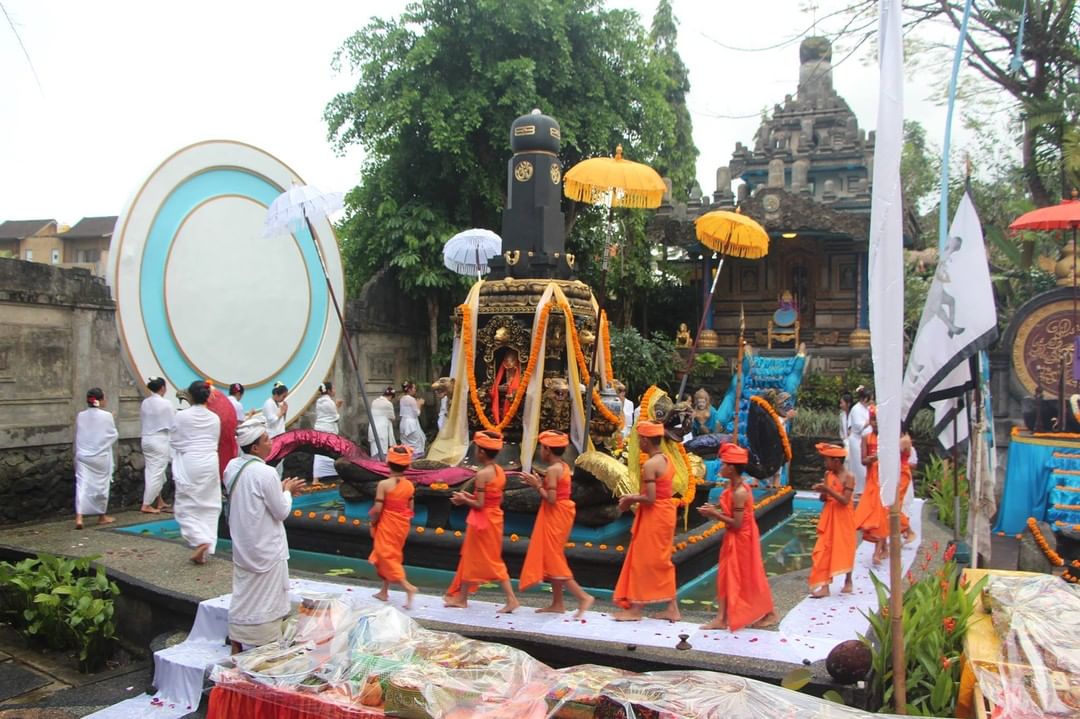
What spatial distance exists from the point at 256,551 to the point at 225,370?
23.2 feet

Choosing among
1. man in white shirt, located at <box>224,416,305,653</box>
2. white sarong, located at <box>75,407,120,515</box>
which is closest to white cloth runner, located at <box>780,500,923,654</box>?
man in white shirt, located at <box>224,416,305,653</box>

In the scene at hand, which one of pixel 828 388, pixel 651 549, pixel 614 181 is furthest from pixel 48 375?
pixel 828 388

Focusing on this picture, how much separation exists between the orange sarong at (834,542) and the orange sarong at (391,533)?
133 inches

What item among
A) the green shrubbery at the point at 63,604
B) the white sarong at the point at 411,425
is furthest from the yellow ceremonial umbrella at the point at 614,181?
the white sarong at the point at 411,425

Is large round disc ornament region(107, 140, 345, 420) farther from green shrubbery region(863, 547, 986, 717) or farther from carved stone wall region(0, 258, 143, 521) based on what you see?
green shrubbery region(863, 547, 986, 717)

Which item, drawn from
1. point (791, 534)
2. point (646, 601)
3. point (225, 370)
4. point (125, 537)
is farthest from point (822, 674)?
point (225, 370)

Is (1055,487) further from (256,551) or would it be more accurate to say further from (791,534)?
(256,551)

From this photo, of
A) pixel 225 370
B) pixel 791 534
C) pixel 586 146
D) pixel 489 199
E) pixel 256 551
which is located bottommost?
pixel 791 534

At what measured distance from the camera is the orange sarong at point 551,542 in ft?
21.3

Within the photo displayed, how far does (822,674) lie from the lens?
4.85 m

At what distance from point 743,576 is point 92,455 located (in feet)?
24.4

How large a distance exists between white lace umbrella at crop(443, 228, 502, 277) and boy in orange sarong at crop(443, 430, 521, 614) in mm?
7815

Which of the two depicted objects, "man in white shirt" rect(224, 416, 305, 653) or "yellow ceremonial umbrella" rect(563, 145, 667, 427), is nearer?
"man in white shirt" rect(224, 416, 305, 653)

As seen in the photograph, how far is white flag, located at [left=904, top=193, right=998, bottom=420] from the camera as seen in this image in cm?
461
